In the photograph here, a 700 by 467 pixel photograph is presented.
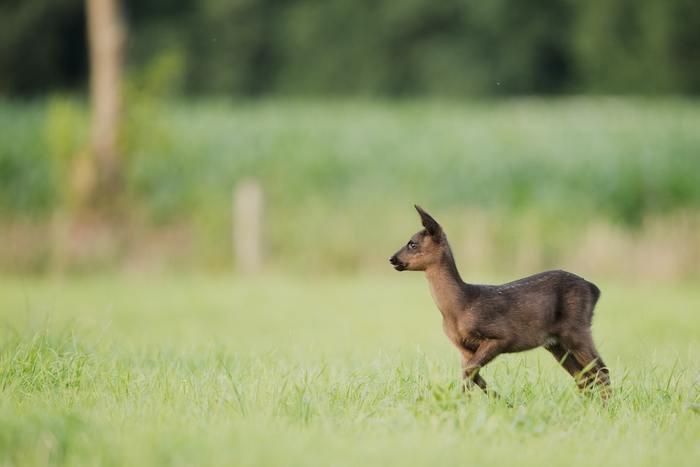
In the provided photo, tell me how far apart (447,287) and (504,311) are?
1.25ft

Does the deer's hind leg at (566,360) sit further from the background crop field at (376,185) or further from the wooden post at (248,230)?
the wooden post at (248,230)

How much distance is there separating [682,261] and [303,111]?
14605mm

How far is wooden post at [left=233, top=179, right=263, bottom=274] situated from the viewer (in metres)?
19.9

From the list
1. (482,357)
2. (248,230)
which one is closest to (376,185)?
→ (248,230)

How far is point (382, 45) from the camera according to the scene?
49000 millimetres

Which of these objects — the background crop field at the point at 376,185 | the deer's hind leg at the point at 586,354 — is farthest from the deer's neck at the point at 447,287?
the background crop field at the point at 376,185

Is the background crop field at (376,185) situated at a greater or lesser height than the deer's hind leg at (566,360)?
greater

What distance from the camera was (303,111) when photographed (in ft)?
99.1

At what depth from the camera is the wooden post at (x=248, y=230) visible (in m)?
19.9

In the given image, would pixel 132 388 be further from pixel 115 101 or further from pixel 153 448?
pixel 115 101

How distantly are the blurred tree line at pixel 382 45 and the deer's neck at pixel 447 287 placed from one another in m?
39.5

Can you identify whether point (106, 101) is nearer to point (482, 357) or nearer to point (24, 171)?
point (24, 171)

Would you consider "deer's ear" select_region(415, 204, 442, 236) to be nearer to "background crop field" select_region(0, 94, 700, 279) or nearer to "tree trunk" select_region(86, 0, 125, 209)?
"background crop field" select_region(0, 94, 700, 279)

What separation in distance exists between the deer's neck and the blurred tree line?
3946cm
